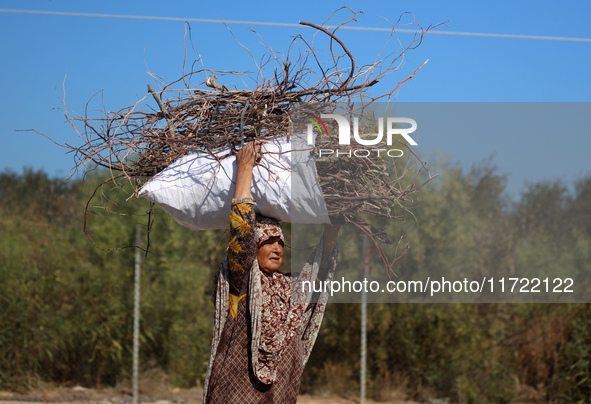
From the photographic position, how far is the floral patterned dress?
108 inches

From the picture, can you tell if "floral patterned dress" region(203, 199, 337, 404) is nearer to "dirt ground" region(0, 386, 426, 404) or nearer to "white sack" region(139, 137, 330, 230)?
"white sack" region(139, 137, 330, 230)

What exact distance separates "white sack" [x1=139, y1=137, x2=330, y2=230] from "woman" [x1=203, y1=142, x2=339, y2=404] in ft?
0.27

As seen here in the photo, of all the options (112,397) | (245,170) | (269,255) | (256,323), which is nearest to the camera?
(245,170)

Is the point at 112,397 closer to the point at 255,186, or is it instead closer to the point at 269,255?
the point at 269,255

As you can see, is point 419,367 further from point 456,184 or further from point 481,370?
point 456,184

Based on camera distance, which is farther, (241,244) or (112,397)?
(112,397)

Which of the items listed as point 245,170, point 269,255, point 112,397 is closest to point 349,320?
point 112,397

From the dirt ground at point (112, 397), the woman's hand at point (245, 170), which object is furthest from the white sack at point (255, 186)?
the dirt ground at point (112, 397)

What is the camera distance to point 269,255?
2.84 meters

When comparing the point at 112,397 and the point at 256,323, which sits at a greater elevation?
the point at 256,323

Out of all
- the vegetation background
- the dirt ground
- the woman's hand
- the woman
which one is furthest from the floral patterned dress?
the dirt ground

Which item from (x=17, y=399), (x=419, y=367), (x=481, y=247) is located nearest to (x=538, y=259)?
(x=481, y=247)

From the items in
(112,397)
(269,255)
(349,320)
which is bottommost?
(112,397)

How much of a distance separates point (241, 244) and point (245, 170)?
30 cm
